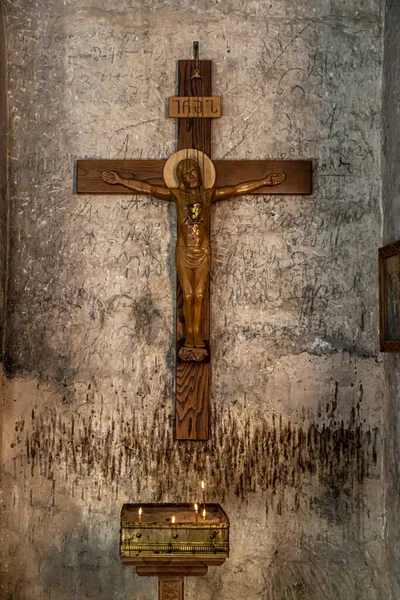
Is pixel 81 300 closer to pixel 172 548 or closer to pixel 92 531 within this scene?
pixel 92 531

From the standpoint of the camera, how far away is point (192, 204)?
3453mm

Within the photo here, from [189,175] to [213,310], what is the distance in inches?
30.5

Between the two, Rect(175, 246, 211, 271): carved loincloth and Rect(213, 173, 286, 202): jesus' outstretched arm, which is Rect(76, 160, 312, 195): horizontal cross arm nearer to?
Rect(213, 173, 286, 202): jesus' outstretched arm

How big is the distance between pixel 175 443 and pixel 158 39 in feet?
7.69

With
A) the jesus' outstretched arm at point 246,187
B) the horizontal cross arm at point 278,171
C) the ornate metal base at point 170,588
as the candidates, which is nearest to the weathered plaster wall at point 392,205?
the horizontal cross arm at point 278,171

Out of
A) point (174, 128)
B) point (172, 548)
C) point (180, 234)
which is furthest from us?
point (174, 128)

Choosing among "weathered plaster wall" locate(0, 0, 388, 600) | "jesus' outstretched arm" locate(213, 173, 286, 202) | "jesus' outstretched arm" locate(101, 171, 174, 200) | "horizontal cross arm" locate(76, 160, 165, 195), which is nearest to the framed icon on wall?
"weathered plaster wall" locate(0, 0, 388, 600)

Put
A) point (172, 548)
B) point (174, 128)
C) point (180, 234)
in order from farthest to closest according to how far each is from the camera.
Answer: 1. point (174, 128)
2. point (180, 234)
3. point (172, 548)

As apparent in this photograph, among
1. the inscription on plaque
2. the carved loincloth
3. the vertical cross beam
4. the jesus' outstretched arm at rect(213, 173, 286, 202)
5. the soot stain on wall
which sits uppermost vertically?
the inscription on plaque

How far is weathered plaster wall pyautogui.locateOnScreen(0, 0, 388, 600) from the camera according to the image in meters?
3.56

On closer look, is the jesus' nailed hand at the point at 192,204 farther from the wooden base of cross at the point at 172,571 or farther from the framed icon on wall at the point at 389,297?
the wooden base of cross at the point at 172,571

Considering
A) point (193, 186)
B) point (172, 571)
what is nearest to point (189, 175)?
point (193, 186)

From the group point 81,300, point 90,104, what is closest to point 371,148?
point 90,104

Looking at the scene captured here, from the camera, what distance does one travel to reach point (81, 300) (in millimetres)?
3670
